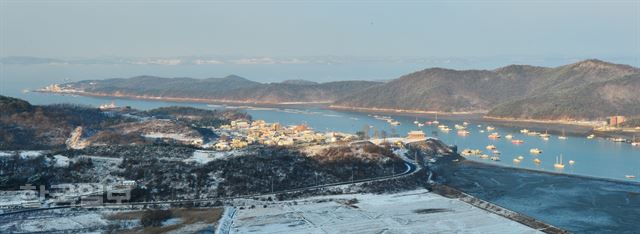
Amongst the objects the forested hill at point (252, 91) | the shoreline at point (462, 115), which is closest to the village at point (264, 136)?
the shoreline at point (462, 115)

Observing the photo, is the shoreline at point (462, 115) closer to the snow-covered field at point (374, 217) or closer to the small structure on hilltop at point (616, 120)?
the small structure on hilltop at point (616, 120)

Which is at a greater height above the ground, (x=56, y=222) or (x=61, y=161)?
(x=61, y=161)

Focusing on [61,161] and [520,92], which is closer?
[61,161]

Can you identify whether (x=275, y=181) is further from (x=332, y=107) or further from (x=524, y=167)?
(x=332, y=107)

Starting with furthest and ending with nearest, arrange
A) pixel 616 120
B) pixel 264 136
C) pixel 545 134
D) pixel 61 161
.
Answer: pixel 616 120, pixel 545 134, pixel 264 136, pixel 61 161

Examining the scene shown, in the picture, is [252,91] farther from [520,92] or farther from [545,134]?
[545,134]

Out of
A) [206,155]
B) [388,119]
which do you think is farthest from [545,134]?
[206,155]

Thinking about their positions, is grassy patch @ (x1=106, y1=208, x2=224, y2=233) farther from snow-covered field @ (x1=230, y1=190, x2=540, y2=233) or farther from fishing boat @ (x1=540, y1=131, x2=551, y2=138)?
fishing boat @ (x1=540, y1=131, x2=551, y2=138)
